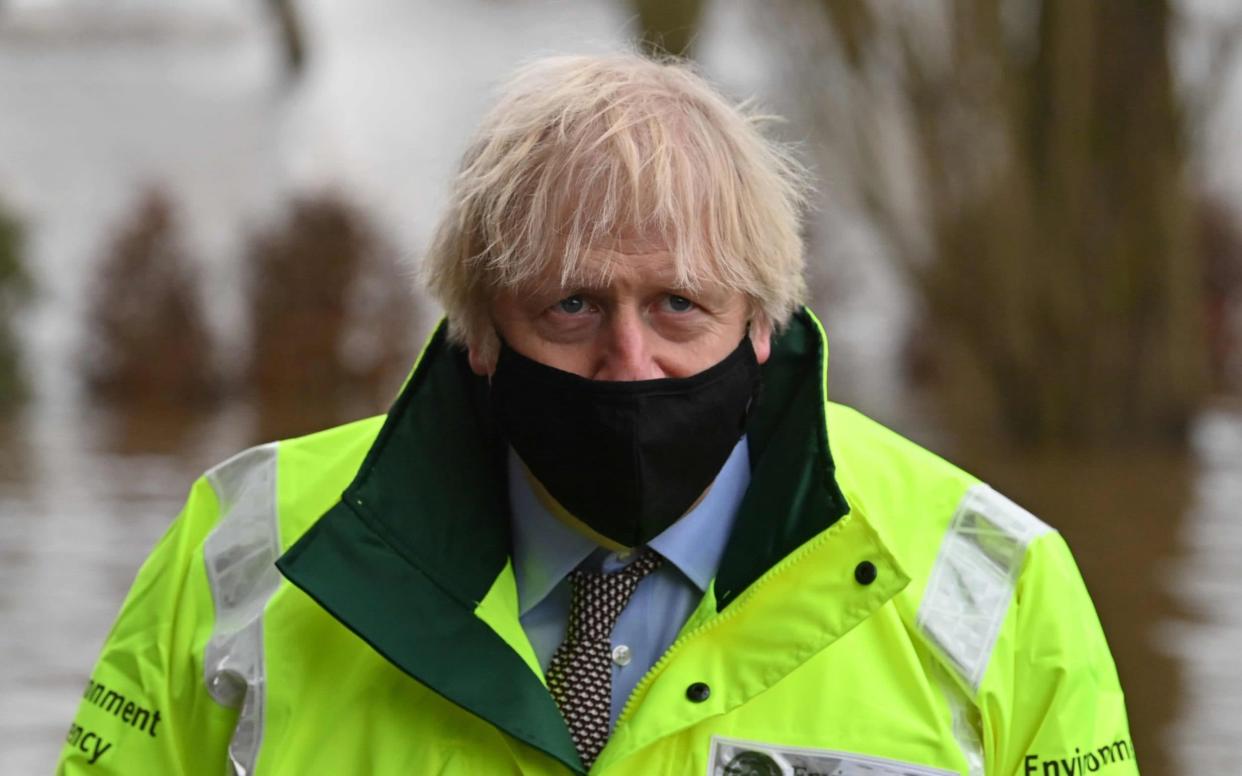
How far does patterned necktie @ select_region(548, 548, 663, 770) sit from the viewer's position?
235 centimetres

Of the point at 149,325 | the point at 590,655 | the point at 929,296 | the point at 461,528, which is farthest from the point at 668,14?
the point at 590,655

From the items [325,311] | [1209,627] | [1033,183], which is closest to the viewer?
[1209,627]

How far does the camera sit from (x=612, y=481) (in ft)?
7.82

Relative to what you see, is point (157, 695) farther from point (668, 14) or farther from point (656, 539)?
point (668, 14)

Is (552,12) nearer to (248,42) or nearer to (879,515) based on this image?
(248,42)

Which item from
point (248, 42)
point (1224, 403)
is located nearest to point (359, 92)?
point (248, 42)

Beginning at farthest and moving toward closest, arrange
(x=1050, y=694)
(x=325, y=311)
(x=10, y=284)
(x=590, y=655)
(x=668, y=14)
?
(x=325, y=311), (x=10, y=284), (x=668, y=14), (x=590, y=655), (x=1050, y=694)

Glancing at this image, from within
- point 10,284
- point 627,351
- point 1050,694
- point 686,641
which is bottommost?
point 10,284

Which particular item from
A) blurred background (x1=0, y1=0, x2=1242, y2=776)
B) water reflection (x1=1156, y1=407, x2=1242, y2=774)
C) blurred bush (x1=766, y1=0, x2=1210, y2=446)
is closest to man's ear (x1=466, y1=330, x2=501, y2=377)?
water reflection (x1=1156, y1=407, x2=1242, y2=774)

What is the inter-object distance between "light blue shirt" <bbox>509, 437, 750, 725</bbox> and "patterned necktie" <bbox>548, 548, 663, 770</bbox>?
0.04 feet

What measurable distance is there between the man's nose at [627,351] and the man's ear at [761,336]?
18 centimetres

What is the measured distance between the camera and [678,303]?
2340 millimetres

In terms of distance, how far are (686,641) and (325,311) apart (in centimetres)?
944

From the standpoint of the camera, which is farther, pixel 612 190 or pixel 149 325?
pixel 149 325
